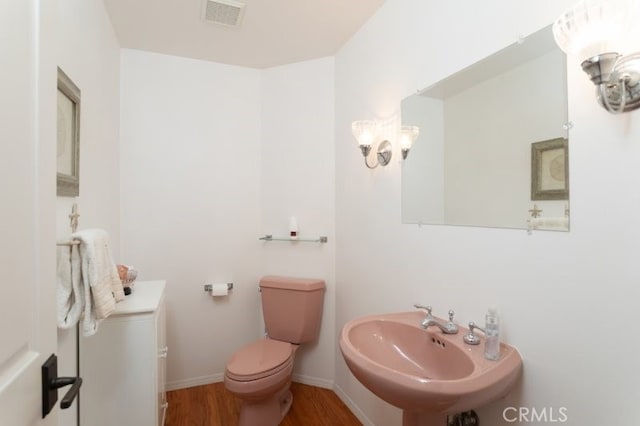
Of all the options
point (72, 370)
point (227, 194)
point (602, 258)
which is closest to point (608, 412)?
point (602, 258)

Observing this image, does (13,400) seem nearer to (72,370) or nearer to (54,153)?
(54,153)

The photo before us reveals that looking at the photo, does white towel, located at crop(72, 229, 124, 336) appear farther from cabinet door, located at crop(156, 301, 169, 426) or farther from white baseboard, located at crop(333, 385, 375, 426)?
white baseboard, located at crop(333, 385, 375, 426)

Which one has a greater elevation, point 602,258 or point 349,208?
point 349,208

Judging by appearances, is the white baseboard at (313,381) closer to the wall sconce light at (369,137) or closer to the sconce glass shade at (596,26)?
the wall sconce light at (369,137)

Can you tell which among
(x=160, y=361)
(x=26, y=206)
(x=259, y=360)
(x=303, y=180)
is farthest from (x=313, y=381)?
(x=26, y=206)

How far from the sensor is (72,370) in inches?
52.0

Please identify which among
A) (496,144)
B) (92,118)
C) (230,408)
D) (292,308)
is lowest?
(230,408)

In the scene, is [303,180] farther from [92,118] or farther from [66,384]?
[66,384]

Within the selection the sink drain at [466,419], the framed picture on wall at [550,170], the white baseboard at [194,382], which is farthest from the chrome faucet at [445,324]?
the white baseboard at [194,382]

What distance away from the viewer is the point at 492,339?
1.08 metres

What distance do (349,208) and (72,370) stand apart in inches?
65.8

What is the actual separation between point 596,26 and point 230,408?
2.60 m

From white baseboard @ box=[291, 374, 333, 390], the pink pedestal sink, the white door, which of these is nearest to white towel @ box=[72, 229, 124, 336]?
the white door

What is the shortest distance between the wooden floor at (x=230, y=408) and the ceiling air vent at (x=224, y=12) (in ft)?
8.21
